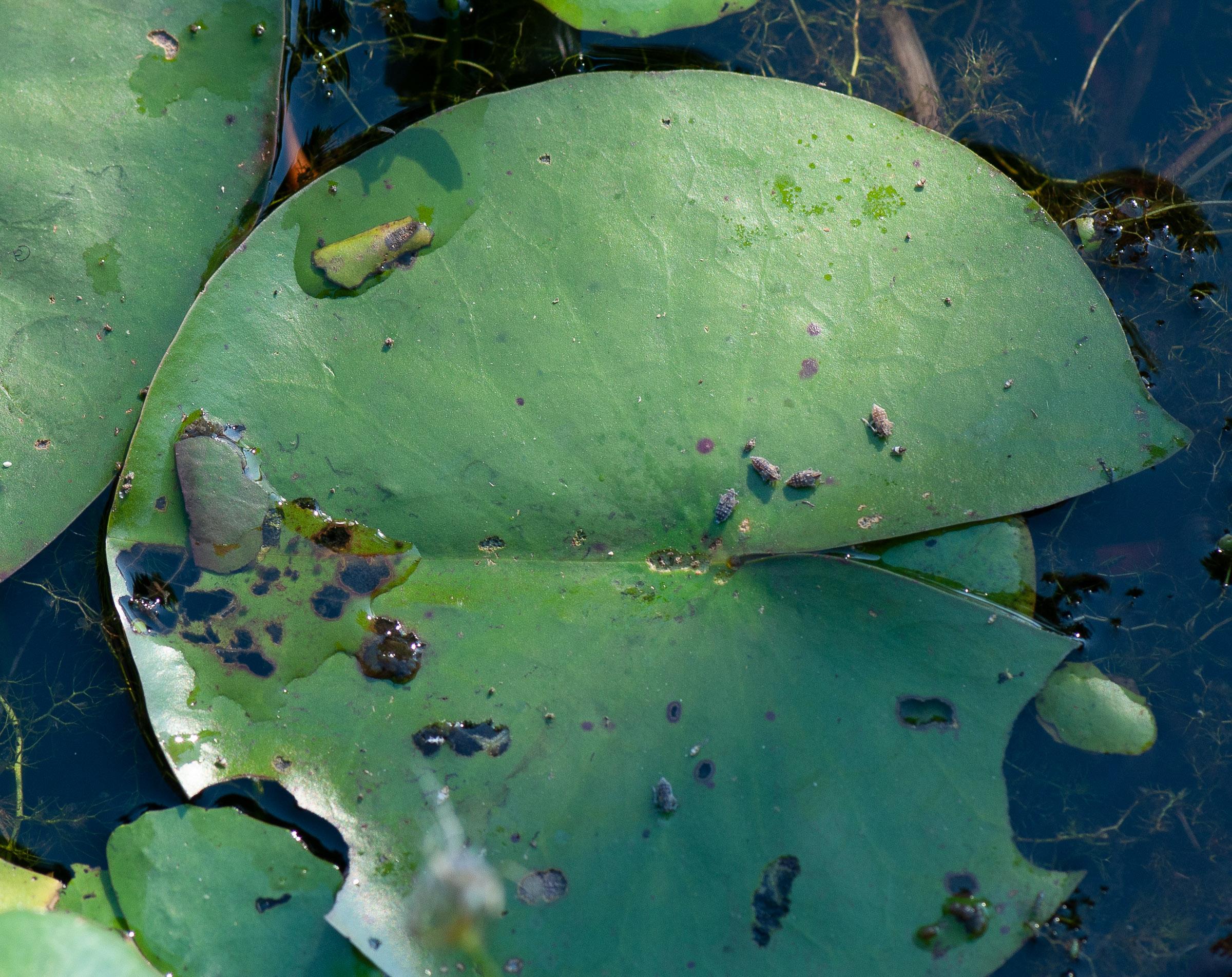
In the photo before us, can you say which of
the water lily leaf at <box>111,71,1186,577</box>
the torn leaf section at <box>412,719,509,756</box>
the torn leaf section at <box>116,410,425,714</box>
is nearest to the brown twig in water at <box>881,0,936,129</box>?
the water lily leaf at <box>111,71,1186,577</box>

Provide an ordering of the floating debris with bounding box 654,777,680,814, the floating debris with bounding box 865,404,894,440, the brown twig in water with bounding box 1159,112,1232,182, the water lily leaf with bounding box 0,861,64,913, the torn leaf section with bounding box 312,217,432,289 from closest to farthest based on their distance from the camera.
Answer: the floating debris with bounding box 654,777,680,814 → the floating debris with bounding box 865,404,894,440 → the torn leaf section with bounding box 312,217,432,289 → the water lily leaf with bounding box 0,861,64,913 → the brown twig in water with bounding box 1159,112,1232,182

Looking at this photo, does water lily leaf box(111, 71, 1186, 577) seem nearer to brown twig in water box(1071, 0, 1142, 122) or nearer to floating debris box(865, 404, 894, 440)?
floating debris box(865, 404, 894, 440)

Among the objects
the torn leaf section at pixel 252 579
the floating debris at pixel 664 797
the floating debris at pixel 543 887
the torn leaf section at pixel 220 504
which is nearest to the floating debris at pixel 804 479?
the floating debris at pixel 664 797

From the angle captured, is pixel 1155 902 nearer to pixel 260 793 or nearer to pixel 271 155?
pixel 260 793

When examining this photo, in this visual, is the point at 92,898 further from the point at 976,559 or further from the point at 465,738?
the point at 976,559

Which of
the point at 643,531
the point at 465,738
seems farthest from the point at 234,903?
the point at 643,531

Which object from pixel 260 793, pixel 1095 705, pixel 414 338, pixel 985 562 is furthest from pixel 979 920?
pixel 414 338
